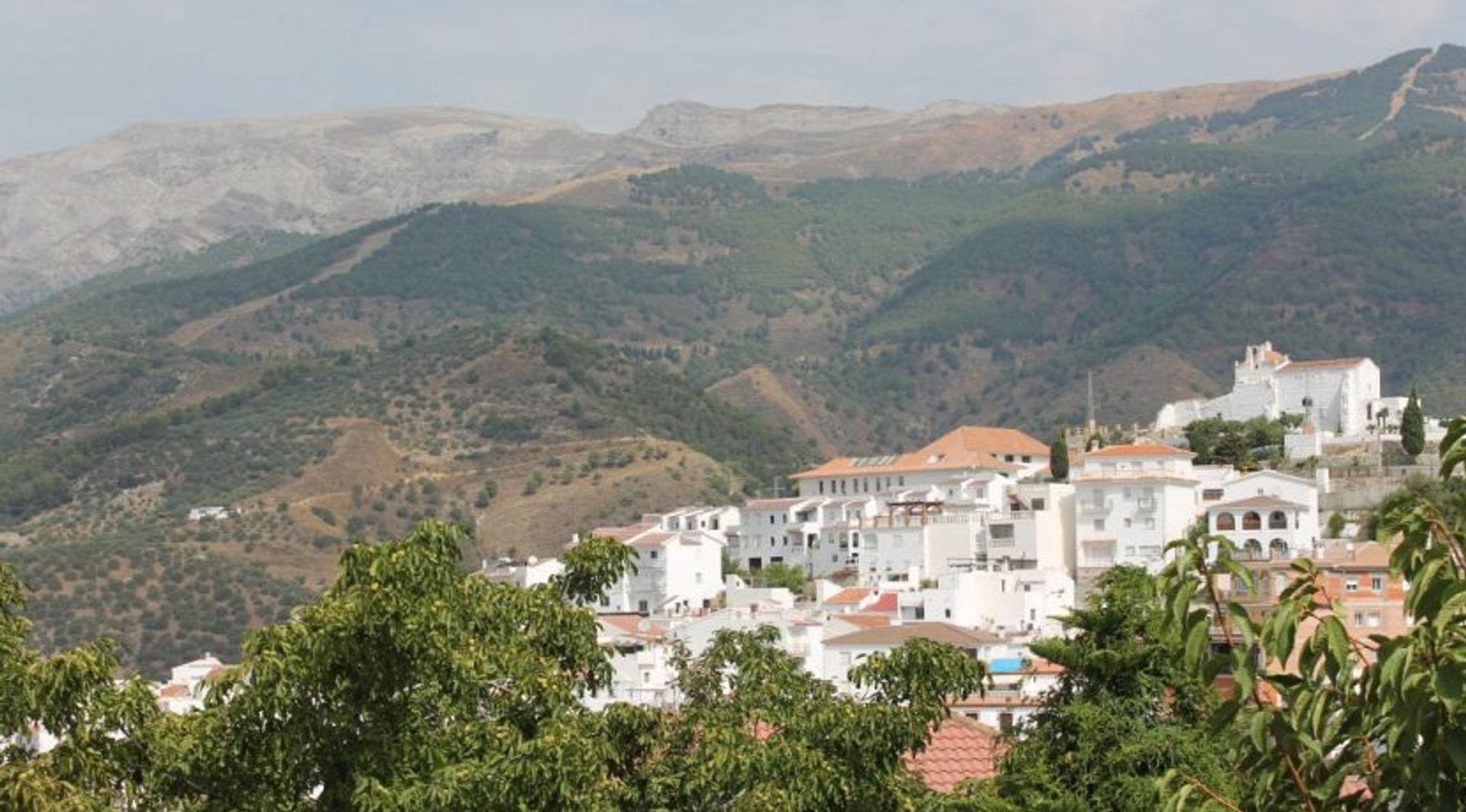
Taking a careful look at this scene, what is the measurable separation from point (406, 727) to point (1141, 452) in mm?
59605

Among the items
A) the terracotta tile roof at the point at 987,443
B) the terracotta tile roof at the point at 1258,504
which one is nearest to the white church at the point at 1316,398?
the terracotta tile roof at the point at 987,443

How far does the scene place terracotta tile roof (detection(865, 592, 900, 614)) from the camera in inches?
2630

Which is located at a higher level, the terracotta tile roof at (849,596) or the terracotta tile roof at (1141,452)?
the terracotta tile roof at (1141,452)

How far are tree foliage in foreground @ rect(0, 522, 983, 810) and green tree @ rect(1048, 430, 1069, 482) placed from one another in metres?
63.3

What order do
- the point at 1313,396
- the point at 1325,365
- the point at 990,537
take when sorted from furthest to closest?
the point at 1325,365
the point at 1313,396
the point at 990,537

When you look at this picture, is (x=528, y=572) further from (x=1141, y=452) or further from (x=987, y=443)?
(x=987, y=443)

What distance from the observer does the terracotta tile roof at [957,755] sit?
31.0 meters

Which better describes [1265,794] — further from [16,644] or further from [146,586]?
[146,586]

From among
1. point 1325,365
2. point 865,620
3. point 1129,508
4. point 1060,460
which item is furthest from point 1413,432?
point 865,620

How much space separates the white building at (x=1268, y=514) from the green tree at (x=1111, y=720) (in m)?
49.0

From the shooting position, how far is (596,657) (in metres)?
18.5

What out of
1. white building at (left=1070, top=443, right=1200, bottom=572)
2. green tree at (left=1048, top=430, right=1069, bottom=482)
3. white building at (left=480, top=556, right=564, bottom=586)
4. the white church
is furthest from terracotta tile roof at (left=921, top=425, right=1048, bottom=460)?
white building at (left=1070, top=443, right=1200, bottom=572)

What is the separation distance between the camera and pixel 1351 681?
33.3 ft

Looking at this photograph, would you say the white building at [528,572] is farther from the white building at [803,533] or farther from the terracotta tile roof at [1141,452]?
the terracotta tile roof at [1141,452]
